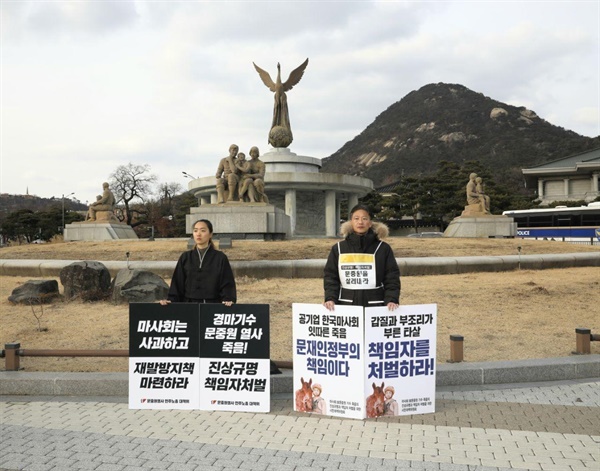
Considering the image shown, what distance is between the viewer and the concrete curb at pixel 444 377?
539 centimetres

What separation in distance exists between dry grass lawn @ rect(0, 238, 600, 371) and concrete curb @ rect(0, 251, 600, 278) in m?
0.35

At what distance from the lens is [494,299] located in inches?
408

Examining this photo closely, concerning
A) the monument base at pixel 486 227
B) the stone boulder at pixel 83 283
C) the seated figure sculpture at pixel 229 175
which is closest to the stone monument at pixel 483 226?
the monument base at pixel 486 227

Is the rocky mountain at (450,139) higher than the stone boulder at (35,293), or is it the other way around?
the rocky mountain at (450,139)

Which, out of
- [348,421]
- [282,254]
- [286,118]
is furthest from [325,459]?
[286,118]

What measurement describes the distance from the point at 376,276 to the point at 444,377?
1.67 m

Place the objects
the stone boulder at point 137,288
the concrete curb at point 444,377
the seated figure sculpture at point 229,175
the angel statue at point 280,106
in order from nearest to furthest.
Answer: the concrete curb at point 444,377 → the stone boulder at point 137,288 → the seated figure sculpture at point 229,175 → the angel statue at point 280,106

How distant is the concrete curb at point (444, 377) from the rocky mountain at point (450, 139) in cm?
7422

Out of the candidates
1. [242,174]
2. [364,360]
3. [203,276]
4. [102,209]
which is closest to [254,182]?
[242,174]

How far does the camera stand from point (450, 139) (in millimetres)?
102688

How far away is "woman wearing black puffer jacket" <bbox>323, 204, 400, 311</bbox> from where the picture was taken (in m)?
4.81

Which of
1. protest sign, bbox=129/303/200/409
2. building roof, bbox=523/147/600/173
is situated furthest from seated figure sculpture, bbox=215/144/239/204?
building roof, bbox=523/147/600/173

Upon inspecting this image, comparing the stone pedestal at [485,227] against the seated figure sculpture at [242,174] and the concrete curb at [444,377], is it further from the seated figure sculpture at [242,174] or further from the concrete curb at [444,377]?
the concrete curb at [444,377]

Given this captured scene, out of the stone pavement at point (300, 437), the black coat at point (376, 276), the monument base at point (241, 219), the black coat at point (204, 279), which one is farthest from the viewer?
the monument base at point (241, 219)
